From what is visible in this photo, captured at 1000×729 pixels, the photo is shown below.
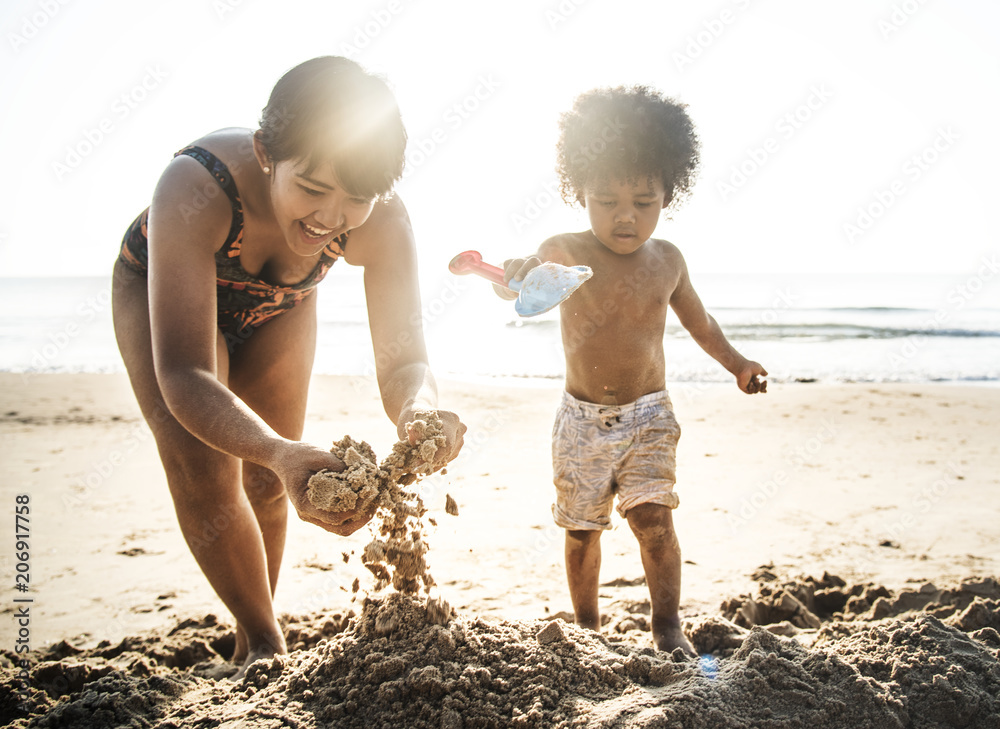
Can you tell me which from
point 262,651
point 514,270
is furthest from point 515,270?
point 262,651

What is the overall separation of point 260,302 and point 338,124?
2.46ft

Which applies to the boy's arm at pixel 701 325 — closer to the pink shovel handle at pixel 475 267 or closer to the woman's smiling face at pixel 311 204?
the pink shovel handle at pixel 475 267

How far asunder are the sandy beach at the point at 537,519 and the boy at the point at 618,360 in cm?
41

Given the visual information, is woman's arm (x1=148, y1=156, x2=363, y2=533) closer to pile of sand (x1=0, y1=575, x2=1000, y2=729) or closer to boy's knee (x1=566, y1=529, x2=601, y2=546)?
pile of sand (x1=0, y1=575, x2=1000, y2=729)

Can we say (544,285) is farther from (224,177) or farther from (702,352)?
(702,352)

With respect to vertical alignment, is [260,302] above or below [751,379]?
above

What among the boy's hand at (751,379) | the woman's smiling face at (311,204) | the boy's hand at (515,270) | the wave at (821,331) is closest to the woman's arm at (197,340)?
the woman's smiling face at (311,204)

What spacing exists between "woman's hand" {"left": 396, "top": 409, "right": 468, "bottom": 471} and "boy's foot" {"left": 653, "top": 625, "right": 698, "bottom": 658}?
104 cm

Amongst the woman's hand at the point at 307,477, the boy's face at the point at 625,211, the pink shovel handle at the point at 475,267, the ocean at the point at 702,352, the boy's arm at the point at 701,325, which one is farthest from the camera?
the ocean at the point at 702,352

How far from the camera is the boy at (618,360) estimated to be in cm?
237

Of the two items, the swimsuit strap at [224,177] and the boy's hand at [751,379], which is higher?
the swimsuit strap at [224,177]

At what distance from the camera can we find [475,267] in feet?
7.50

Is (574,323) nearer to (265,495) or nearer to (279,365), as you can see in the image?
(279,365)

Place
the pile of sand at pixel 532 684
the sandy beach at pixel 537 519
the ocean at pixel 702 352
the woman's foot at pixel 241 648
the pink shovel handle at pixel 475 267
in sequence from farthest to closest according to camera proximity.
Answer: the ocean at pixel 702 352 < the sandy beach at pixel 537 519 < the pink shovel handle at pixel 475 267 < the woman's foot at pixel 241 648 < the pile of sand at pixel 532 684
